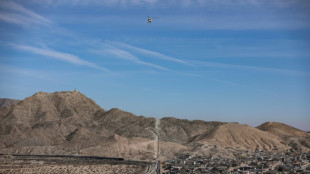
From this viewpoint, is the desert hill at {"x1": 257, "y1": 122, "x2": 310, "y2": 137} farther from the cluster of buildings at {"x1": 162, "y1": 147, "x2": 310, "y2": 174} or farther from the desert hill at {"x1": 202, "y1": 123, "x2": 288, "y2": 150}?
the cluster of buildings at {"x1": 162, "y1": 147, "x2": 310, "y2": 174}

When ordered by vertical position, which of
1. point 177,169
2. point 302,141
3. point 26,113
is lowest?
point 177,169

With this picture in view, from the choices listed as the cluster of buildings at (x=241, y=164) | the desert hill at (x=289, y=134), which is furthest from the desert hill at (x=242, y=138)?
the cluster of buildings at (x=241, y=164)

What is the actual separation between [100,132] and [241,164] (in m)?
69.5

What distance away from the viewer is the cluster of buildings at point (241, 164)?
76625 millimetres

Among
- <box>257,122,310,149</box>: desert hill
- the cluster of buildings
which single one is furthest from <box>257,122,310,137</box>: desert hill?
the cluster of buildings

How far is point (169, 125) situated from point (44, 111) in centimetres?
5168

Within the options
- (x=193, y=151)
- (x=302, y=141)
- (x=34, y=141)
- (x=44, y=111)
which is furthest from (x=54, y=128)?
(x=302, y=141)

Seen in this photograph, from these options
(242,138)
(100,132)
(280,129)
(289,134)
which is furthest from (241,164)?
(280,129)

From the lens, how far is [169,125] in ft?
497

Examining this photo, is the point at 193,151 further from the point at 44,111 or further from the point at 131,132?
the point at 44,111

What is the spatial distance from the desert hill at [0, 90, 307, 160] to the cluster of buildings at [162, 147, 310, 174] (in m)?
12.1

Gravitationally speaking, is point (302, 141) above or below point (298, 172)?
above

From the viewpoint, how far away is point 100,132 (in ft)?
470

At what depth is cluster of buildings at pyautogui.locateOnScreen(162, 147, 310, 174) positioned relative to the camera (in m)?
76.6
